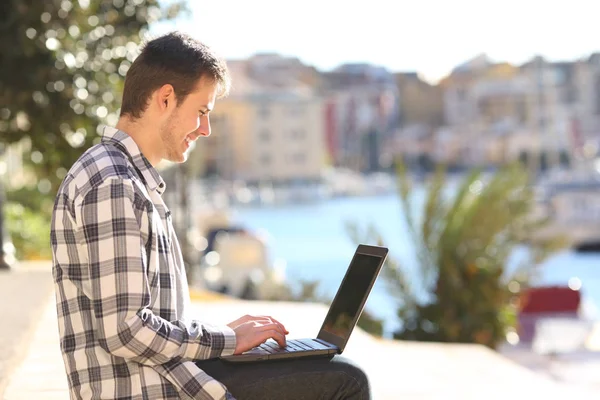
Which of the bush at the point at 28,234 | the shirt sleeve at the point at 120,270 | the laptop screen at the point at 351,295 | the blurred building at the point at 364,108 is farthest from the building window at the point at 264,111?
the shirt sleeve at the point at 120,270

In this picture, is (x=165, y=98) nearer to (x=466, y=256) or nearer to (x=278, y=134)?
(x=466, y=256)

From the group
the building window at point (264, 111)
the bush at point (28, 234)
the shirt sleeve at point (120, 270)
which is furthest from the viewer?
the building window at point (264, 111)

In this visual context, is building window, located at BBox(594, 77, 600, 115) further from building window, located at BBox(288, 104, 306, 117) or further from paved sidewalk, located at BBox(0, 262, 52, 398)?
paved sidewalk, located at BBox(0, 262, 52, 398)

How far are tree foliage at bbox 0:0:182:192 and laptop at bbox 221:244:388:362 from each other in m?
4.33

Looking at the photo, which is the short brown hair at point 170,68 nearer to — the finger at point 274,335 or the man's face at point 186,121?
the man's face at point 186,121

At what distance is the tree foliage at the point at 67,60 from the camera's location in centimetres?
586

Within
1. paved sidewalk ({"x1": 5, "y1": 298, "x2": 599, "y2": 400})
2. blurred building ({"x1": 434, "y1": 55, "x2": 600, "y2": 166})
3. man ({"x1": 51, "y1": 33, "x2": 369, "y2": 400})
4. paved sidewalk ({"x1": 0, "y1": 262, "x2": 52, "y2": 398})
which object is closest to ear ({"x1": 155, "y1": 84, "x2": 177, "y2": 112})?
man ({"x1": 51, "y1": 33, "x2": 369, "y2": 400})

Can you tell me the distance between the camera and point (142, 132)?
164 cm

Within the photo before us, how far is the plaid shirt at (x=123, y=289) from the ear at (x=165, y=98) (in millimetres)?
92

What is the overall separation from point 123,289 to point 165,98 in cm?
36

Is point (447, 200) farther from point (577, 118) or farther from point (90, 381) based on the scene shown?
point (577, 118)

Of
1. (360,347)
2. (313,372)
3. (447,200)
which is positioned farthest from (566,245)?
(313,372)

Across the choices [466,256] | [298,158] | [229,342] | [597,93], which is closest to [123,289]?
[229,342]

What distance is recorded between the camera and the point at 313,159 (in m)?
54.4
